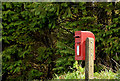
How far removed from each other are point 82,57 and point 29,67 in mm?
4392

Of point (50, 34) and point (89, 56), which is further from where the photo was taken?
point (50, 34)

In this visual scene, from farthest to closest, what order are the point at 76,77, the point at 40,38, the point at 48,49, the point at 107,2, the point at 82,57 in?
the point at 40,38 < the point at 48,49 < the point at 107,2 < the point at 76,77 < the point at 82,57

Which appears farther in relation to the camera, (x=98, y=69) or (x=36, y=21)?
(x=36, y=21)

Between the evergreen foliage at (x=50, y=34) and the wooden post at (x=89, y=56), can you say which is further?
the evergreen foliage at (x=50, y=34)

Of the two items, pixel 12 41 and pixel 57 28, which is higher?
pixel 57 28

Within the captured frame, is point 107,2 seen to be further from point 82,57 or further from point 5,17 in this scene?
point 5,17

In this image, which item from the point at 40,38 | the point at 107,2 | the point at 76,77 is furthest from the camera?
the point at 40,38

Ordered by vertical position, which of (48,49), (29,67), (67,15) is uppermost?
(67,15)

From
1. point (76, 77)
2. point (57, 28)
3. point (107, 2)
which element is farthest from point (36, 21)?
point (76, 77)

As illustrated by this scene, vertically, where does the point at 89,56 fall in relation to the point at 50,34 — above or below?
above

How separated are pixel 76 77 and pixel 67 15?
2.55m

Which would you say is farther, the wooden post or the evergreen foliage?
the evergreen foliage

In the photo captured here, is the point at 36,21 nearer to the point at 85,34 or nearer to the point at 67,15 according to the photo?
the point at 67,15

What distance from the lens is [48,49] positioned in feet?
23.7
